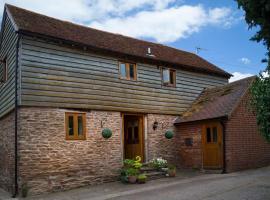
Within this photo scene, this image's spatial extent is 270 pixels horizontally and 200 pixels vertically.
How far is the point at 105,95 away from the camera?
16297 mm

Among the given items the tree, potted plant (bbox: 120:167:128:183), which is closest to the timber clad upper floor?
potted plant (bbox: 120:167:128:183)

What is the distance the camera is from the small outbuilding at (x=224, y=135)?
16234mm

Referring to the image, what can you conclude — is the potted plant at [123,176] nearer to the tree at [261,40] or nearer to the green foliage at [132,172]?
the green foliage at [132,172]

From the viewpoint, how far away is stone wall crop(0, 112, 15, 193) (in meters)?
14.4

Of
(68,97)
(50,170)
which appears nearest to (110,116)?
(68,97)

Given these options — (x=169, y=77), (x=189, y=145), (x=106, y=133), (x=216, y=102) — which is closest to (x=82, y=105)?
(x=106, y=133)

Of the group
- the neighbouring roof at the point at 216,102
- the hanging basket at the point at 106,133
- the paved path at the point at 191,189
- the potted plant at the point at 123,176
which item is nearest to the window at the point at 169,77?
the neighbouring roof at the point at 216,102

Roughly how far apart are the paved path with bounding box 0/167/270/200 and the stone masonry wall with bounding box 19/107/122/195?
23.9 inches

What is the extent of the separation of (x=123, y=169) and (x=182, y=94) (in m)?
5.78

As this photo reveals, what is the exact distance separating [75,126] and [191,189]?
542cm

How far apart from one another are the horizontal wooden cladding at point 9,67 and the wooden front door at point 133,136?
6.10 m

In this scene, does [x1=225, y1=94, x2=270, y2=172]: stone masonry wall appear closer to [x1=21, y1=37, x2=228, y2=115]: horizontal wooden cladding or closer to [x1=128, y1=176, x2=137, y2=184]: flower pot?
[x1=21, y1=37, x2=228, y2=115]: horizontal wooden cladding

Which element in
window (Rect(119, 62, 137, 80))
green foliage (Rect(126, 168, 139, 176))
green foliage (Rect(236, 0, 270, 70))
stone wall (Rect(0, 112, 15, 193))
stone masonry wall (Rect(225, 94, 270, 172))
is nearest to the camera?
green foliage (Rect(236, 0, 270, 70))

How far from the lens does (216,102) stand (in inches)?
714
